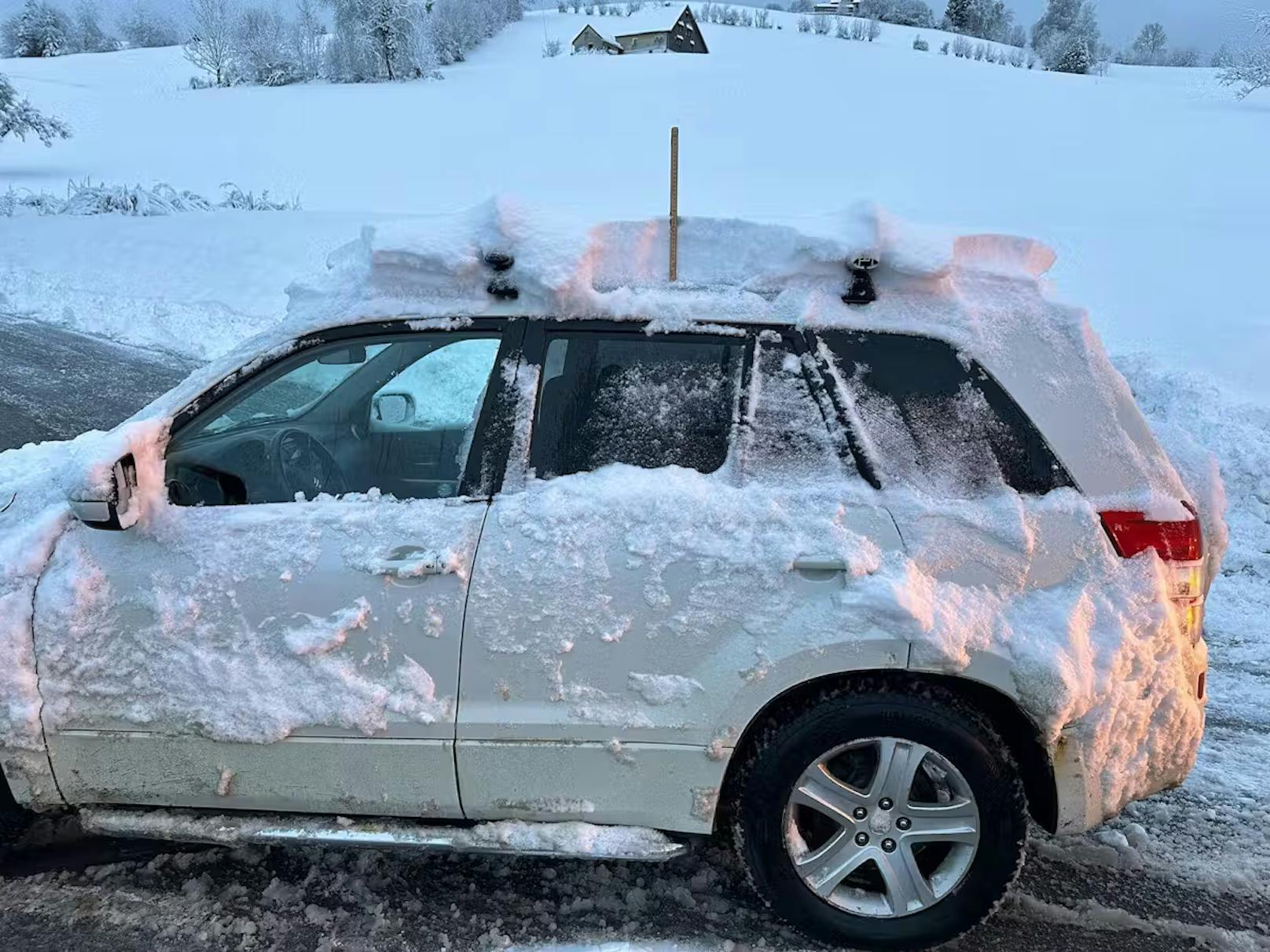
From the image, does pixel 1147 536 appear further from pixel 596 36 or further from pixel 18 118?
pixel 596 36

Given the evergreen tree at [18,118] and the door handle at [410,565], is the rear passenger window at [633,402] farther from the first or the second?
the evergreen tree at [18,118]

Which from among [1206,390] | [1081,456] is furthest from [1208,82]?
[1081,456]

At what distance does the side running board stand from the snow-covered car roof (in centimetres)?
122

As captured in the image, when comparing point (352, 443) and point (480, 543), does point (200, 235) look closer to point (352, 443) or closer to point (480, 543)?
point (352, 443)

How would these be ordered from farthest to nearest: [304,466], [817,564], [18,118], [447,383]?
[18,118] < [447,383] < [304,466] < [817,564]

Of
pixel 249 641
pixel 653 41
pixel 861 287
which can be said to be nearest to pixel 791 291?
A: pixel 861 287

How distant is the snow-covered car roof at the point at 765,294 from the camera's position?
2.69 m

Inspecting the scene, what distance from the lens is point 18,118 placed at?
81.8ft

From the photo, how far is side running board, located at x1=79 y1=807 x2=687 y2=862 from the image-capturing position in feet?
8.65

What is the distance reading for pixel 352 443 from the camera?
3436 mm

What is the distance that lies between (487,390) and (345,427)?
1018 millimetres

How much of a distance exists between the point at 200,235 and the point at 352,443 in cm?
1368

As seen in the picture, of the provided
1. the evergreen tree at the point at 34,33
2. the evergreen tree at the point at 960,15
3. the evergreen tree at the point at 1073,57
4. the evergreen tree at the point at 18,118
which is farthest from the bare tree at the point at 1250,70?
the evergreen tree at the point at 34,33

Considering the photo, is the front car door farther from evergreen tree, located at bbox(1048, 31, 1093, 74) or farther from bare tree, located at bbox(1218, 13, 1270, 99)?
evergreen tree, located at bbox(1048, 31, 1093, 74)
